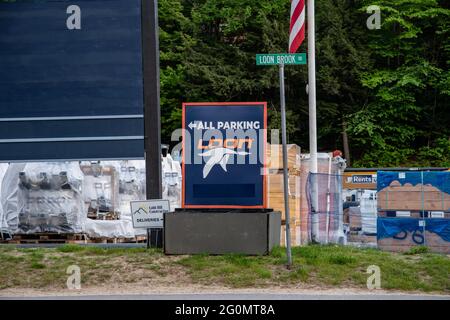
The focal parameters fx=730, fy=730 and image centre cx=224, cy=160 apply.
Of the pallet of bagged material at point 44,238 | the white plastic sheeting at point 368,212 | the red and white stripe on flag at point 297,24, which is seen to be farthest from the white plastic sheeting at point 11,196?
the white plastic sheeting at point 368,212

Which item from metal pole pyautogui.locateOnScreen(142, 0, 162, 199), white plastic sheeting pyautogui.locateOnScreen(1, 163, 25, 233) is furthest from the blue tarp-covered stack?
white plastic sheeting pyautogui.locateOnScreen(1, 163, 25, 233)

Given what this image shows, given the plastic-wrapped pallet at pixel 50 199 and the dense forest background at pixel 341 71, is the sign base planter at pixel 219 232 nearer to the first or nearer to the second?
the plastic-wrapped pallet at pixel 50 199

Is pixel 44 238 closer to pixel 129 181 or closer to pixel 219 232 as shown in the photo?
pixel 129 181

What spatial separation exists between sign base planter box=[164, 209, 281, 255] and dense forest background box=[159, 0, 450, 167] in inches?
1245

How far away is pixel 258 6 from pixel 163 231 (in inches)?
1478

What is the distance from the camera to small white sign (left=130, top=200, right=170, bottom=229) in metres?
13.1

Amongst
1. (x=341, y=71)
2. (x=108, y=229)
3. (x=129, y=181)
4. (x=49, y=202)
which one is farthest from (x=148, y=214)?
(x=341, y=71)

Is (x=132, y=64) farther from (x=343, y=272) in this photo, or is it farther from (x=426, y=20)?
(x=426, y=20)

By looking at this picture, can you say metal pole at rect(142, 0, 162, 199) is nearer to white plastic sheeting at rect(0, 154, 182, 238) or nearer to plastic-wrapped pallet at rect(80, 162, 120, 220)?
white plastic sheeting at rect(0, 154, 182, 238)

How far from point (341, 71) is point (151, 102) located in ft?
113

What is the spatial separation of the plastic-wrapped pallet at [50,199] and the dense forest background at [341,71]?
80.9 feet

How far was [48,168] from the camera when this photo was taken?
66.0ft

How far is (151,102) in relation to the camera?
44.7ft

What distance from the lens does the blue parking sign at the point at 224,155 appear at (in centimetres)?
1277
